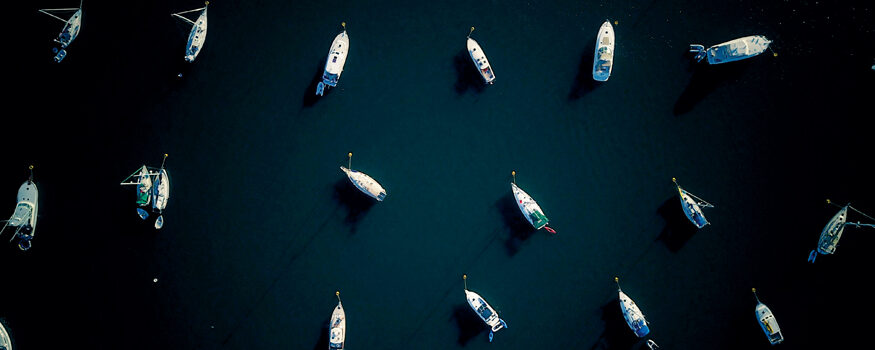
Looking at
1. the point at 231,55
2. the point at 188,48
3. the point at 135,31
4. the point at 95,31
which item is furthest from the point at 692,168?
the point at 95,31

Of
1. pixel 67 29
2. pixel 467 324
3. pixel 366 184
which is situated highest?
pixel 366 184

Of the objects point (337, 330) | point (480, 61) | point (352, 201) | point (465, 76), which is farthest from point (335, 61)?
point (337, 330)

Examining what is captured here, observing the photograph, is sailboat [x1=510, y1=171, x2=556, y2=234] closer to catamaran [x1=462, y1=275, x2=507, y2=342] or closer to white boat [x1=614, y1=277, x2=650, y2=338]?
catamaran [x1=462, y1=275, x2=507, y2=342]

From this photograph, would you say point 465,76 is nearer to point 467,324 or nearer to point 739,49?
point 467,324

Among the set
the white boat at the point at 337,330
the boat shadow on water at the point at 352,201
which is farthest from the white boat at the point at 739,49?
the white boat at the point at 337,330

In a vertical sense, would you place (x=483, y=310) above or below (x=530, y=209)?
below

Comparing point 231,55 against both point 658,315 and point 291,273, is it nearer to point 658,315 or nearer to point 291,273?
point 291,273
